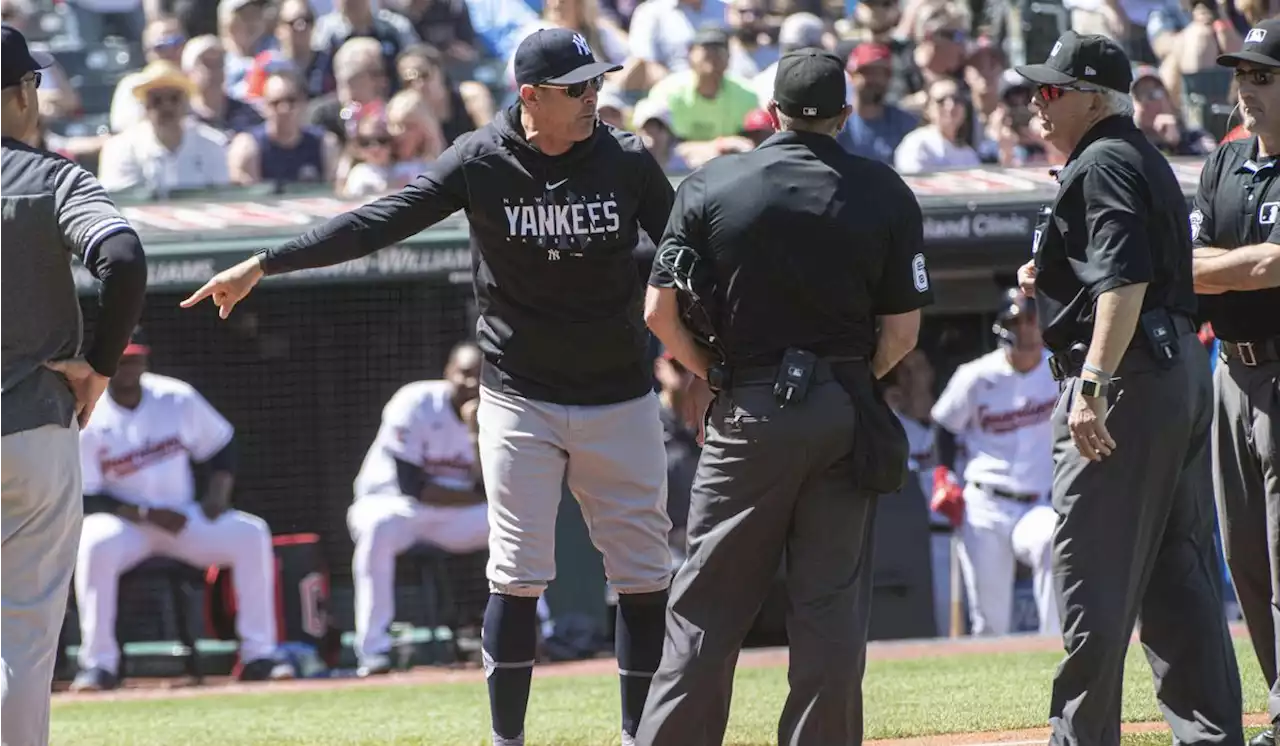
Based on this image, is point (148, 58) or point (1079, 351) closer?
point (1079, 351)

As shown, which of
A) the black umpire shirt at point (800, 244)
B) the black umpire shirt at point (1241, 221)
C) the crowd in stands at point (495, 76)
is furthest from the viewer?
the crowd in stands at point (495, 76)

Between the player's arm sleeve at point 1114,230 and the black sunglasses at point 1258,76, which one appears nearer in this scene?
the player's arm sleeve at point 1114,230

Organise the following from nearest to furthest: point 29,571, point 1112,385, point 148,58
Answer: point 29,571 < point 1112,385 < point 148,58

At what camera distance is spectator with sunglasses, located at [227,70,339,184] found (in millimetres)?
11398

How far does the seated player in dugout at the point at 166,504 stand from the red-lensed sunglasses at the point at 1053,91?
5832mm

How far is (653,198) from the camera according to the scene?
5.38 m

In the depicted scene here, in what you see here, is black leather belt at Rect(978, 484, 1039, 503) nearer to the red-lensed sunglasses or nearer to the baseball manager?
the baseball manager

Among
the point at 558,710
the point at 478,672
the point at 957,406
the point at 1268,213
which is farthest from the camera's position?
the point at 957,406

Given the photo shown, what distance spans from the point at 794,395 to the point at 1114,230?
2.91 ft

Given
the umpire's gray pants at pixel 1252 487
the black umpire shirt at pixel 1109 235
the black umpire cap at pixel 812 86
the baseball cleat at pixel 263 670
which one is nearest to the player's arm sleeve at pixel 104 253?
the black umpire cap at pixel 812 86

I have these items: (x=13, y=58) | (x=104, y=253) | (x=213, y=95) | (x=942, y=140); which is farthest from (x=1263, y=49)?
(x=213, y=95)

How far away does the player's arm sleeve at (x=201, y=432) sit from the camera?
980cm

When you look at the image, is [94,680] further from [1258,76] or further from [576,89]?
[1258,76]

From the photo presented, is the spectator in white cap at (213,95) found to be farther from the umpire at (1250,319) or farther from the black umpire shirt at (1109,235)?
the black umpire shirt at (1109,235)
